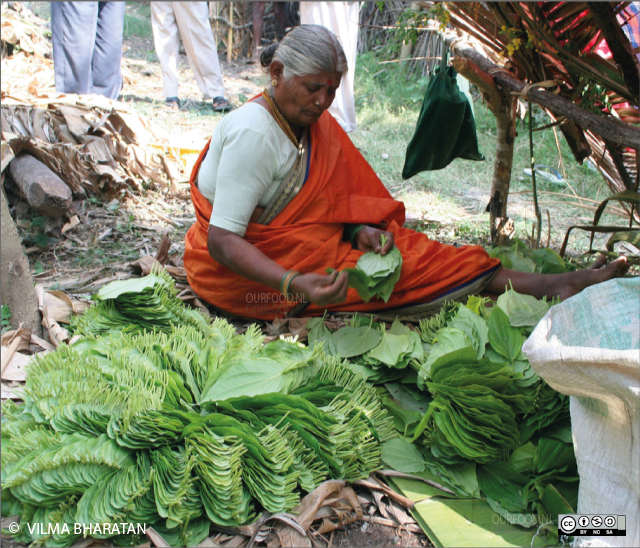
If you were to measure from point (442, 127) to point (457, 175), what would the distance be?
2.18 m

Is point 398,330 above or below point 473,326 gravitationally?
below

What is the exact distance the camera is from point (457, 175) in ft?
17.5

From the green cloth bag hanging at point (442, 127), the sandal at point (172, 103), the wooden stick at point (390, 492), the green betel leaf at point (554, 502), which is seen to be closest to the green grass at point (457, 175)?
the green cloth bag hanging at point (442, 127)

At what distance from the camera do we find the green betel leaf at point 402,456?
5.03ft

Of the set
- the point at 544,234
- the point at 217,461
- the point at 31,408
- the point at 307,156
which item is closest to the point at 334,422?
the point at 217,461

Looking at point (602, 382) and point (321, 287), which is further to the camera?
point (321, 287)

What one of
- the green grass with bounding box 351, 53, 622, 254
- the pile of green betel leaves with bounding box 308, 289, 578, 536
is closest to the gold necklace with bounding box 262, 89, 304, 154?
the pile of green betel leaves with bounding box 308, 289, 578, 536

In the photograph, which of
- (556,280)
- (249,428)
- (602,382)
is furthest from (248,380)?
(556,280)

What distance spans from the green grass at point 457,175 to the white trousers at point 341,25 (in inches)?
12.6

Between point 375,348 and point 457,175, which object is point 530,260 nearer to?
point 375,348

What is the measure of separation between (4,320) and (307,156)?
1314 millimetres

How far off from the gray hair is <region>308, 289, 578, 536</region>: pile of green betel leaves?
1049 millimetres

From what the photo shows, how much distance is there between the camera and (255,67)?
899 centimetres

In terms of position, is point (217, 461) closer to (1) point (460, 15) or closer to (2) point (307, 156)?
(2) point (307, 156)
